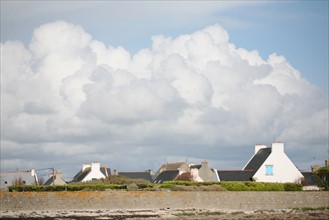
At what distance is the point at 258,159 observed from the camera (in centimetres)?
7319

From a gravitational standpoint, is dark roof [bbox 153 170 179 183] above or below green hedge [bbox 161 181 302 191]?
above

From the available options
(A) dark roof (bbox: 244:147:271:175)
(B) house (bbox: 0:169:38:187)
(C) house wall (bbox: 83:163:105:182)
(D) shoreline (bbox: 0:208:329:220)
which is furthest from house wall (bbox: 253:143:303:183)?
(B) house (bbox: 0:169:38:187)

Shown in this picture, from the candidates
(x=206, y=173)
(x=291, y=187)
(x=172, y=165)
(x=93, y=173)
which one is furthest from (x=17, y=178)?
(x=291, y=187)

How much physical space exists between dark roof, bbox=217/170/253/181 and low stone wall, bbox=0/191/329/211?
19.4 metres

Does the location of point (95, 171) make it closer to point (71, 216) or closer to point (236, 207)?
point (236, 207)

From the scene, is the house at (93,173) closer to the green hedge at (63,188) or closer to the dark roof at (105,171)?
the dark roof at (105,171)

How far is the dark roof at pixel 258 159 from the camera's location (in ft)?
235

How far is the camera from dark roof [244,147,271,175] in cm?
7156

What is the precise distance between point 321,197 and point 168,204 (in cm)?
1385

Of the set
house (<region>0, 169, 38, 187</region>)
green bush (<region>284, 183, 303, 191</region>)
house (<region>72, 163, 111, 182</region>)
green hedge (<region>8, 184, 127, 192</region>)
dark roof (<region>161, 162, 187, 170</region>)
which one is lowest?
green bush (<region>284, 183, 303, 191</region>)

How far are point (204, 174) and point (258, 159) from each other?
800 cm

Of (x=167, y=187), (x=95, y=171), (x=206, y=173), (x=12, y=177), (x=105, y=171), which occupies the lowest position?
(x=167, y=187)

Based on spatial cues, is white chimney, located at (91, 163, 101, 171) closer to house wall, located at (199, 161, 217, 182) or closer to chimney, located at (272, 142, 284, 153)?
house wall, located at (199, 161, 217, 182)

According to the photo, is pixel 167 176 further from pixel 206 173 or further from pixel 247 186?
pixel 247 186
